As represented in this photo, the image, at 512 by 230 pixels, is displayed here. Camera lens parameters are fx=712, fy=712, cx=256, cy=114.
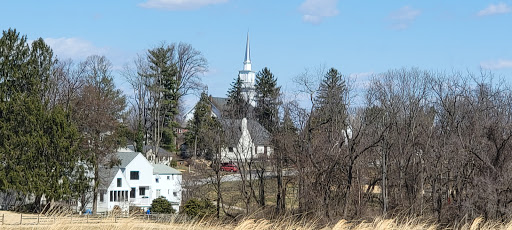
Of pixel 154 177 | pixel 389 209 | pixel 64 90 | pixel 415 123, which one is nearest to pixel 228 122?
pixel 154 177

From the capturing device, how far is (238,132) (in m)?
51.9

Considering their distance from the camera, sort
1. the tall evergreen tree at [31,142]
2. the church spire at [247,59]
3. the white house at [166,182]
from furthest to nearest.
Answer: the church spire at [247,59], the white house at [166,182], the tall evergreen tree at [31,142]

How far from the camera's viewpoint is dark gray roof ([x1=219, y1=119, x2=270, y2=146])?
47.1 m

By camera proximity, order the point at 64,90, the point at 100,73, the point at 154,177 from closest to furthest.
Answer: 1. the point at 64,90
2. the point at 154,177
3. the point at 100,73

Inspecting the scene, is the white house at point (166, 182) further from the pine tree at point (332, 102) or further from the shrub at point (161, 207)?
the pine tree at point (332, 102)

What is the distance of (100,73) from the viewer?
66875mm

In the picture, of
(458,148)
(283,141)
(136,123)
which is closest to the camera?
(458,148)

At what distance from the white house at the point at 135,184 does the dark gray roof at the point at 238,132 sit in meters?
6.32

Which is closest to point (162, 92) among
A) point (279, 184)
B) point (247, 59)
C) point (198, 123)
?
point (198, 123)

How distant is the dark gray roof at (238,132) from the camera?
1853 inches

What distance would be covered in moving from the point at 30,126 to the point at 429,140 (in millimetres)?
23707

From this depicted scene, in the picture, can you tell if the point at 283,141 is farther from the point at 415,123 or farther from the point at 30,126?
the point at 30,126

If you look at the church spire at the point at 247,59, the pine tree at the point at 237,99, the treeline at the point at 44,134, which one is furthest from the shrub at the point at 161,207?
the church spire at the point at 247,59

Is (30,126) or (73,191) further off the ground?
(30,126)
